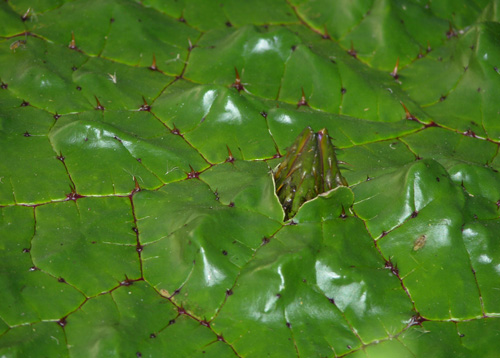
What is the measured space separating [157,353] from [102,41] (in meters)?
1.92

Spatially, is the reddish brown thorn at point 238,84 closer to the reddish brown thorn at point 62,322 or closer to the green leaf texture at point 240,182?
the green leaf texture at point 240,182

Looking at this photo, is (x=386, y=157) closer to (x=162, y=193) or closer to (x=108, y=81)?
(x=162, y=193)

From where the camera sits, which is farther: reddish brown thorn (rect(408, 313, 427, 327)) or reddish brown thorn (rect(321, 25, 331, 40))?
reddish brown thorn (rect(321, 25, 331, 40))

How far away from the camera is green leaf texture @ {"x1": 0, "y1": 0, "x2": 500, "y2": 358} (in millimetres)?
2643

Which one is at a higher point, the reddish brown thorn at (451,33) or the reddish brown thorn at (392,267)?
the reddish brown thorn at (451,33)

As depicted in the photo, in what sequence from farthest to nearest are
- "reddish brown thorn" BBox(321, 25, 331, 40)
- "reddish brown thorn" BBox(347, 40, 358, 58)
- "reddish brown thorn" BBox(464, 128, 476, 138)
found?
"reddish brown thorn" BBox(321, 25, 331, 40) < "reddish brown thorn" BBox(347, 40, 358, 58) < "reddish brown thorn" BBox(464, 128, 476, 138)

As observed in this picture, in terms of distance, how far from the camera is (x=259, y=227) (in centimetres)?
288

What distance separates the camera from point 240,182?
308 centimetres

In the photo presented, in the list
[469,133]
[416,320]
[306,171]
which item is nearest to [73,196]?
[306,171]

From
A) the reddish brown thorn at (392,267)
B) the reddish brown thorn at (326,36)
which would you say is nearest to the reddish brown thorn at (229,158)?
the reddish brown thorn at (392,267)

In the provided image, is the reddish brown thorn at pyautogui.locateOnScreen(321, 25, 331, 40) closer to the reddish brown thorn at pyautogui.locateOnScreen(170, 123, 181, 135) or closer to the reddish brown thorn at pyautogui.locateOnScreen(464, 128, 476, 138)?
the reddish brown thorn at pyautogui.locateOnScreen(464, 128, 476, 138)

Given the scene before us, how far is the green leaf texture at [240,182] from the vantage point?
2.64 meters

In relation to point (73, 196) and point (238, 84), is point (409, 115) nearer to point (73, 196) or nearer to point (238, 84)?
point (238, 84)

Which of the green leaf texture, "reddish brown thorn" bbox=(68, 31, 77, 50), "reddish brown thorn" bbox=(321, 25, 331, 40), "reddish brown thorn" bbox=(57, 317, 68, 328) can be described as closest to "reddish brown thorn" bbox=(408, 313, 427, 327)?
the green leaf texture
